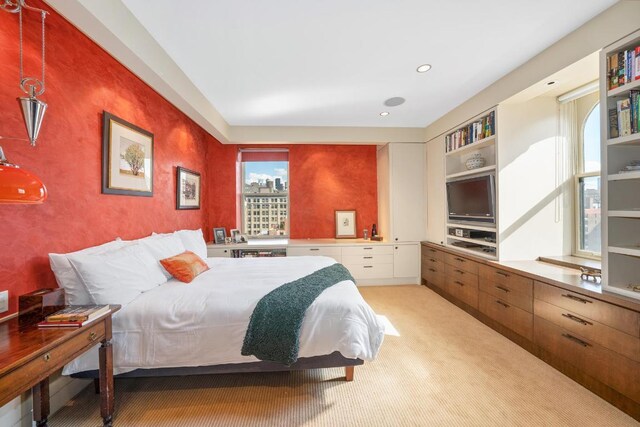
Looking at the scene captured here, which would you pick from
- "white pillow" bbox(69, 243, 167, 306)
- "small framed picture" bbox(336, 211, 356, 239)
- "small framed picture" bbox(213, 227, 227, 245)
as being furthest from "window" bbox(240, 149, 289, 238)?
"white pillow" bbox(69, 243, 167, 306)

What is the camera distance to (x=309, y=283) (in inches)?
91.0

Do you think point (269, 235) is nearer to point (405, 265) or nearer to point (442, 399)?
point (405, 265)

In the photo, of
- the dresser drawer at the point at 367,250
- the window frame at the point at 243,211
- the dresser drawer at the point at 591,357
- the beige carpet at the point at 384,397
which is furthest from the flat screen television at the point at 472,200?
the window frame at the point at 243,211

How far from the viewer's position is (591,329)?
1.96m

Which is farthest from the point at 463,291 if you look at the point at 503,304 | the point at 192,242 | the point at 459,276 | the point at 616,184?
the point at 192,242

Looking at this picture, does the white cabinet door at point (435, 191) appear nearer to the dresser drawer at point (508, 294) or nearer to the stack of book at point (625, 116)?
the dresser drawer at point (508, 294)

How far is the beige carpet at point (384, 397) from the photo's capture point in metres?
1.75

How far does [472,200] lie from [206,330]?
327 cm

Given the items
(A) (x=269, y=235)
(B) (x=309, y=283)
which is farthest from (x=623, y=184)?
(A) (x=269, y=235)

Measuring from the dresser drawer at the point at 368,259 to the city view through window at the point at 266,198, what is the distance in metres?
1.30

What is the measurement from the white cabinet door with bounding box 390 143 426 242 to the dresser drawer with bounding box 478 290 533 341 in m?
1.69

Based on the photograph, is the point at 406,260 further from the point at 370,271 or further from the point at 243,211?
the point at 243,211

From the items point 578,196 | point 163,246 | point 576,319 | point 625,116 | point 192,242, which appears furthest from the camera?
point 192,242

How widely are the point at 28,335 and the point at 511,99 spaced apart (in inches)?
162
